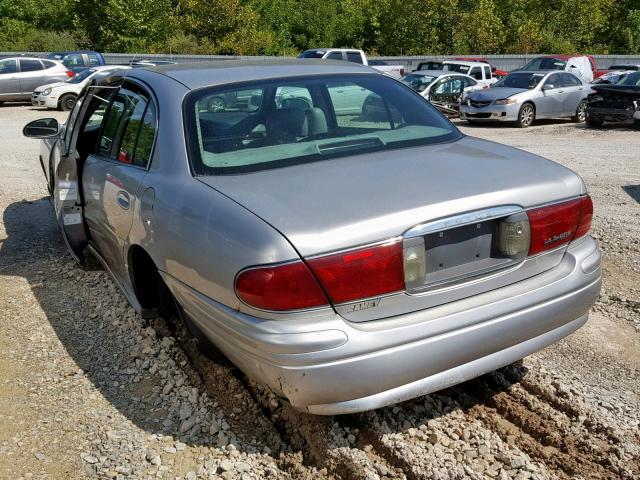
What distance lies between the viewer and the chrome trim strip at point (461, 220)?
8.93 ft

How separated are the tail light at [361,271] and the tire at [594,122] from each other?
16061 mm

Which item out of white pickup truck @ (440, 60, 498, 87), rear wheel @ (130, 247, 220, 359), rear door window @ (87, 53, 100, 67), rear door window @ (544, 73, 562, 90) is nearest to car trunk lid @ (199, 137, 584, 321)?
rear wheel @ (130, 247, 220, 359)

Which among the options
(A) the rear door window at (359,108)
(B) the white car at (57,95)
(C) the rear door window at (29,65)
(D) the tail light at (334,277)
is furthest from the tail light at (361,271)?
(C) the rear door window at (29,65)

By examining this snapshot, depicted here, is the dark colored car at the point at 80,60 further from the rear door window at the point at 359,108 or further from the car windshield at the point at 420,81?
the rear door window at the point at 359,108

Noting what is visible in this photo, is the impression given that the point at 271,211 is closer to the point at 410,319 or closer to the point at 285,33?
the point at 410,319

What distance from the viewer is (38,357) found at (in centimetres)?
413

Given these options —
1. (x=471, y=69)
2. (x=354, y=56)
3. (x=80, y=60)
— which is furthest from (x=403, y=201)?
(x=80, y=60)

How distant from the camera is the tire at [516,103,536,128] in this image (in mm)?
17766

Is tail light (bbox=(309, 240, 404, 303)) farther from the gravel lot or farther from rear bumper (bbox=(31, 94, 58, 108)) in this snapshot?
rear bumper (bbox=(31, 94, 58, 108))

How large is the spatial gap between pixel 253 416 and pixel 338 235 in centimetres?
127

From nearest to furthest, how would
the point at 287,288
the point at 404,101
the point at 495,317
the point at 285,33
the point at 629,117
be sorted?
the point at 287,288 → the point at 495,317 → the point at 404,101 → the point at 629,117 → the point at 285,33

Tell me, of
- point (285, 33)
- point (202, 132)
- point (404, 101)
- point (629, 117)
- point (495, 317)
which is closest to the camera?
point (495, 317)

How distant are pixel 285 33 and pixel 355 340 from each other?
168ft

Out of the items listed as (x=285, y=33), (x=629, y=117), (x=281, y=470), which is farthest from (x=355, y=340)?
(x=285, y=33)
